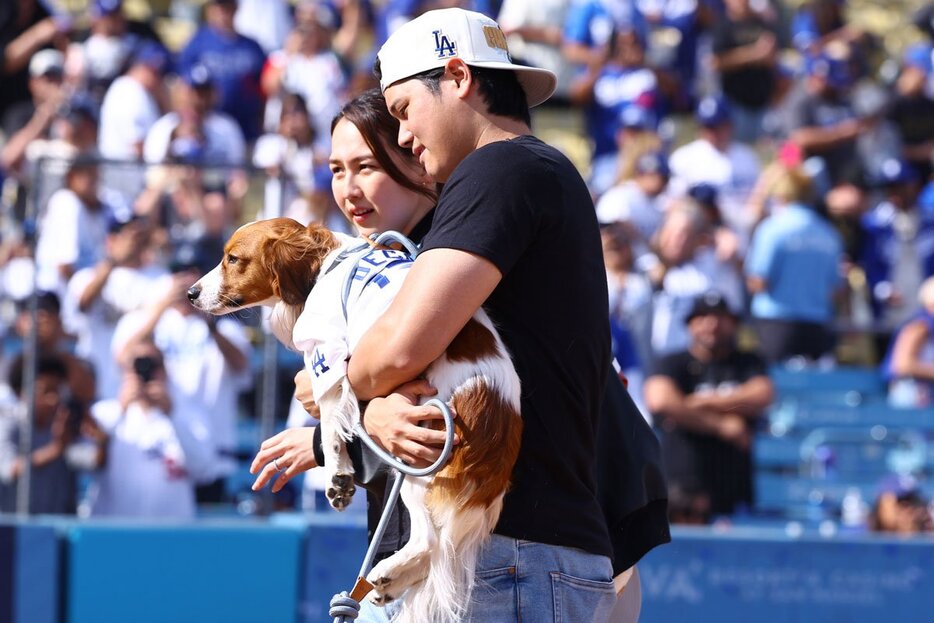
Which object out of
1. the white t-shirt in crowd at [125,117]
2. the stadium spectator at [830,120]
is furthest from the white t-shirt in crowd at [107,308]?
the stadium spectator at [830,120]

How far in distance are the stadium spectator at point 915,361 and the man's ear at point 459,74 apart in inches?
303

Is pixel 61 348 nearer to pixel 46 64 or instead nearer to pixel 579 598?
→ pixel 46 64

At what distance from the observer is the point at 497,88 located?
268 centimetres

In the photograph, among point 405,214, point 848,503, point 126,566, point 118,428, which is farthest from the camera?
point 848,503

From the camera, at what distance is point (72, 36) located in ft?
33.2

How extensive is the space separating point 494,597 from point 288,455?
0.57 metres

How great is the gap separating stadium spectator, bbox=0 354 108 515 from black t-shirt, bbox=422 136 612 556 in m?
4.79

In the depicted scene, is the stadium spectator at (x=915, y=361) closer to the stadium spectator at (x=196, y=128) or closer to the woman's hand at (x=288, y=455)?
the stadium spectator at (x=196, y=128)

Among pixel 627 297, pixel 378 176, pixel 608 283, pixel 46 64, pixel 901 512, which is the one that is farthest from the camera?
pixel 46 64

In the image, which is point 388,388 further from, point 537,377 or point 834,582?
point 834,582

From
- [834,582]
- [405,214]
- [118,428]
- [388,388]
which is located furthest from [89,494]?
Result: [388,388]

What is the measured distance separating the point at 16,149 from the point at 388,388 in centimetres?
727

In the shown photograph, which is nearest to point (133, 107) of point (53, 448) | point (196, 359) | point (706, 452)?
point (196, 359)

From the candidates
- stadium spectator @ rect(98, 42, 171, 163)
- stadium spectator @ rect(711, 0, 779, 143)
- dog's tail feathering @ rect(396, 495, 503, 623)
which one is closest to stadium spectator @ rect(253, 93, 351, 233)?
stadium spectator @ rect(98, 42, 171, 163)
